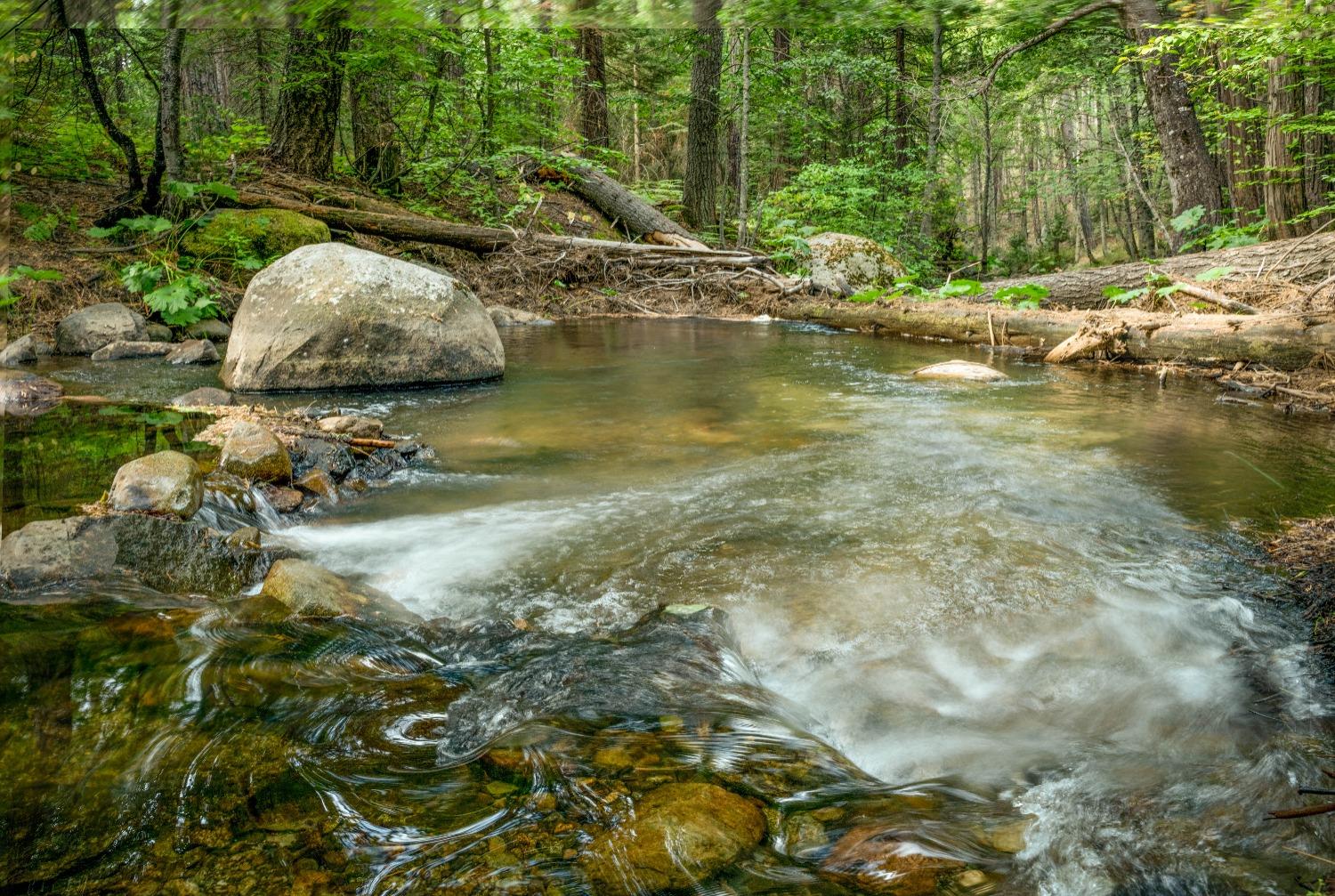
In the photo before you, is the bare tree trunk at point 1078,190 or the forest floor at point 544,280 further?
the bare tree trunk at point 1078,190

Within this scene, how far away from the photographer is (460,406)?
6.69m

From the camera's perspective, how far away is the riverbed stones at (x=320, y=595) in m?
2.91

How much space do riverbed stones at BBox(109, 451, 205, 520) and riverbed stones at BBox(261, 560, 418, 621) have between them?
90cm

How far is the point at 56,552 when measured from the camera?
2.93m

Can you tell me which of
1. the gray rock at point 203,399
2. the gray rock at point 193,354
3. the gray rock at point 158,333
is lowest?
the gray rock at point 203,399

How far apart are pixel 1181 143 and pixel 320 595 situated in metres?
13.5

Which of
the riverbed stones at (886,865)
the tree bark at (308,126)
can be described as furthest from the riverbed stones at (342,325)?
the tree bark at (308,126)

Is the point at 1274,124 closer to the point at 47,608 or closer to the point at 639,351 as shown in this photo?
the point at 639,351

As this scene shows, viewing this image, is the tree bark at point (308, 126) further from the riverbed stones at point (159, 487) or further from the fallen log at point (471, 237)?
the riverbed stones at point (159, 487)

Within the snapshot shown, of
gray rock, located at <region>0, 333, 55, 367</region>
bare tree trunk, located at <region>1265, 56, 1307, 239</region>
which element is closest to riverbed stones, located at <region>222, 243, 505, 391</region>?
gray rock, located at <region>0, 333, 55, 367</region>

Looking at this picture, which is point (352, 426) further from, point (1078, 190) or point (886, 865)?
point (1078, 190)

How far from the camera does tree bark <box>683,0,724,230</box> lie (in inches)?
626

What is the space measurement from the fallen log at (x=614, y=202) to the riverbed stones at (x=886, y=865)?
14.8 m

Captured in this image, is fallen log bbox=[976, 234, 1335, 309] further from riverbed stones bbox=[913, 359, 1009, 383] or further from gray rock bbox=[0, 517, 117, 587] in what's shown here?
gray rock bbox=[0, 517, 117, 587]
